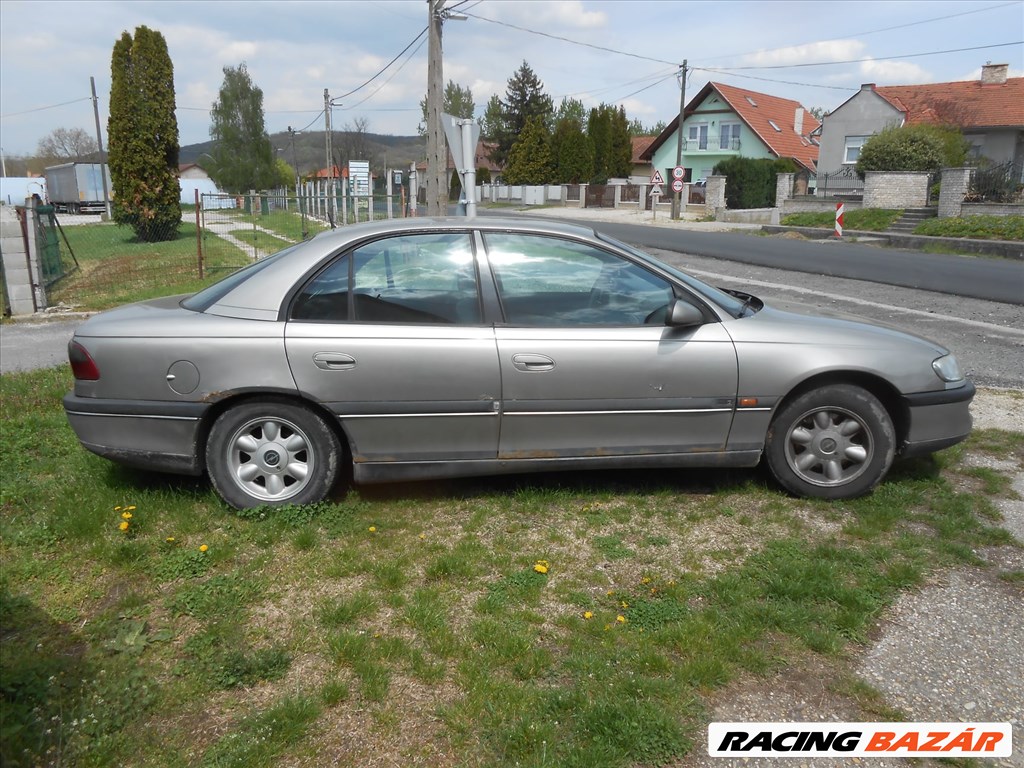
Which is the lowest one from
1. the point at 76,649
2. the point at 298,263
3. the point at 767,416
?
the point at 76,649

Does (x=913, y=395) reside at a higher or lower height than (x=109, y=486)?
higher

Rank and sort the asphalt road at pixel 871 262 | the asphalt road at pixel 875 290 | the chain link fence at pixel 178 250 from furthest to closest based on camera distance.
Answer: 1. the asphalt road at pixel 871 262
2. the chain link fence at pixel 178 250
3. the asphalt road at pixel 875 290

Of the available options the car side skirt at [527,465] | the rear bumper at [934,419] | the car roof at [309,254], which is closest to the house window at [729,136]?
the rear bumper at [934,419]

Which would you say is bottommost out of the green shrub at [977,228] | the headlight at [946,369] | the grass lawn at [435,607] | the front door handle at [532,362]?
the grass lawn at [435,607]

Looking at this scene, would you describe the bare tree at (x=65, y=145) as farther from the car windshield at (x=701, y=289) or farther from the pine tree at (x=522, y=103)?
the car windshield at (x=701, y=289)

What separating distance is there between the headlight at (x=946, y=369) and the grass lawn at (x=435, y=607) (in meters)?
0.67

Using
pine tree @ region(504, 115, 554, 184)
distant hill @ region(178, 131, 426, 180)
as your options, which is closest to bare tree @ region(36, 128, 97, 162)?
distant hill @ region(178, 131, 426, 180)

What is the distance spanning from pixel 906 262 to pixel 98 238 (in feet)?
85.7

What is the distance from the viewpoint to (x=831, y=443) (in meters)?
4.41

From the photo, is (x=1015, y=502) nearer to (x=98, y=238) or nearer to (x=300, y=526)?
(x=300, y=526)

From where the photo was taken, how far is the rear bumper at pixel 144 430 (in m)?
4.13

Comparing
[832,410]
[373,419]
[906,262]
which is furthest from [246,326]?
[906,262]

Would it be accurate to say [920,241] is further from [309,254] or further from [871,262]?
[309,254]

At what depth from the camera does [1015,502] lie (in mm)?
4508
